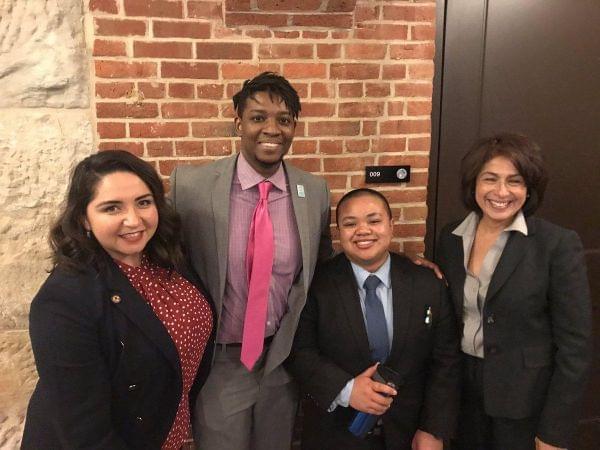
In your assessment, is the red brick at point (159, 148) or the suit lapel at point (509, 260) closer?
the suit lapel at point (509, 260)

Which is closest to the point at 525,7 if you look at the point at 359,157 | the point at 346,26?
the point at 346,26

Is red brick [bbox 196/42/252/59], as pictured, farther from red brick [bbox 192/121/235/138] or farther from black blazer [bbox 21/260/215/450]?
black blazer [bbox 21/260/215/450]

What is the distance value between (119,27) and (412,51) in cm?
129

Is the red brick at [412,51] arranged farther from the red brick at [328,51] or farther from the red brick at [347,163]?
the red brick at [347,163]

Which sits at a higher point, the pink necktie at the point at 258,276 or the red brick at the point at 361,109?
the red brick at the point at 361,109

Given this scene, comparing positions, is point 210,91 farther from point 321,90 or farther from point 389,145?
point 389,145

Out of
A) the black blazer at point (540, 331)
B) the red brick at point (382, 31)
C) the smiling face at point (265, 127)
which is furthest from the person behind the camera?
the red brick at point (382, 31)

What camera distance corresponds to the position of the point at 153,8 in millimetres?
2006

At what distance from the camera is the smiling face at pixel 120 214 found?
1.41 meters

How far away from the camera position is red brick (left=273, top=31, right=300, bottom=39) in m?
2.13

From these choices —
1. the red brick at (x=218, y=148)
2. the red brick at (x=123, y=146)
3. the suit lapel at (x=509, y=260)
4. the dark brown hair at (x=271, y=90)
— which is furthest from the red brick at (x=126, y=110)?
the suit lapel at (x=509, y=260)

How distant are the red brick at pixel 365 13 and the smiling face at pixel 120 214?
1.29 metres

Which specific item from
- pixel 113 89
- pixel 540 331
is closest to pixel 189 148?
pixel 113 89

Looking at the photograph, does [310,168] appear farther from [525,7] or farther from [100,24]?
[525,7]
